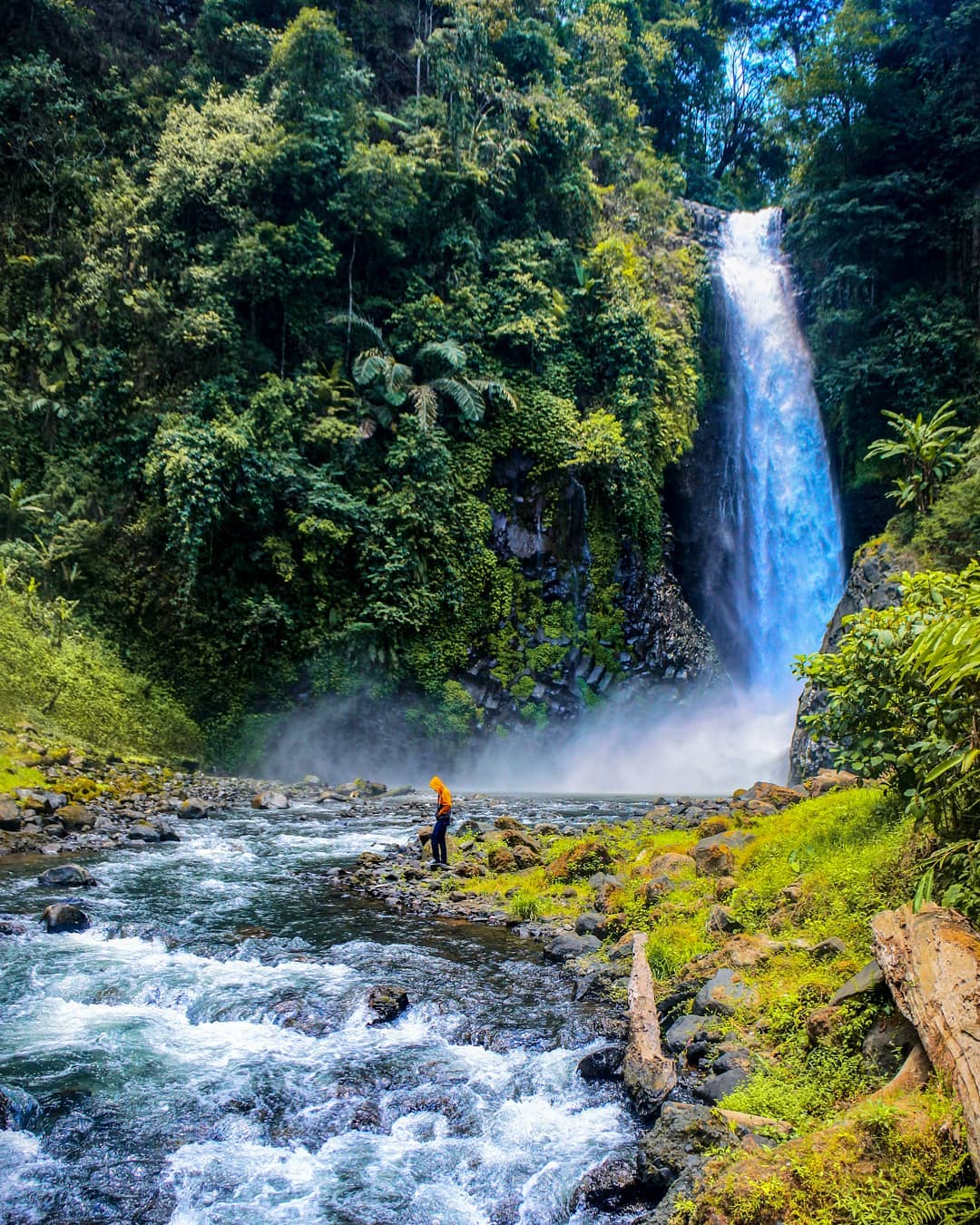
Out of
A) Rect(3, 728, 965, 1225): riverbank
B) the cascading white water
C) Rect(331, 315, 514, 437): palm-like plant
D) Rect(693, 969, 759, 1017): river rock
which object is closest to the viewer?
Rect(3, 728, 965, 1225): riverbank

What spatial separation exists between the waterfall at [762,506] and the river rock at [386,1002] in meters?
20.4

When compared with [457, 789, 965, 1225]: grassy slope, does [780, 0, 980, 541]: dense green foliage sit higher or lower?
higher

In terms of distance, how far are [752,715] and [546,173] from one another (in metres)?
16.7

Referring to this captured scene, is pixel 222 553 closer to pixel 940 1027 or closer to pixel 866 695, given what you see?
pixel 866 695

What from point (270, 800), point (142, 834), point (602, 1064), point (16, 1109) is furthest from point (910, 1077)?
point (270, 800)

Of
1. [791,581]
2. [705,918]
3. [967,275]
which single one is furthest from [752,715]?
[705,918]

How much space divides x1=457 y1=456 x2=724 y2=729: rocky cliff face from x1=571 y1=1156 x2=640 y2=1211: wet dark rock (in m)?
15.8

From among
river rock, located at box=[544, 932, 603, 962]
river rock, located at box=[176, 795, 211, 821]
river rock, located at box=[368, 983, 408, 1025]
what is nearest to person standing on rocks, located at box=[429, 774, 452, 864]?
river rock, located at box=[544, 932, 603, 962]

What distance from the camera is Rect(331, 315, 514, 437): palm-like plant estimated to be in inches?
750

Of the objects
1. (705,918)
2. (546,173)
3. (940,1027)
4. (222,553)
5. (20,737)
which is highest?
(546,173)

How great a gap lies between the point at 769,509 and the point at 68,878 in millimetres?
21594

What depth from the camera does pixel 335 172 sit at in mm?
18828

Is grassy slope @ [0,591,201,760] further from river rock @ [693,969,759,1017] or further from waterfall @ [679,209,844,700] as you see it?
waterfall @ [679,209,844,700]

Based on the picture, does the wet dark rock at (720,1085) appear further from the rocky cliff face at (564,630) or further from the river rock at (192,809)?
the rocky cliff face at (564,630)
